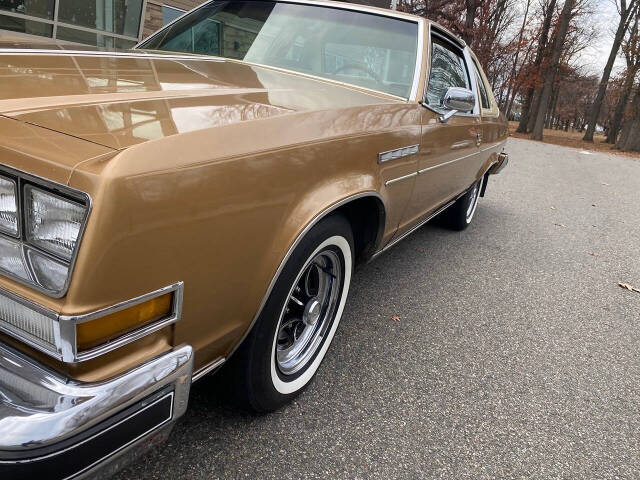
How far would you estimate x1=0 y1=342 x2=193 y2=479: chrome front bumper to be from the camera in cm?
90

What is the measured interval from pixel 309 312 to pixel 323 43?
58.0 inches

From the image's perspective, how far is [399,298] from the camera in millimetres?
2951

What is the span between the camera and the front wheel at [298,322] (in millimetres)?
1517

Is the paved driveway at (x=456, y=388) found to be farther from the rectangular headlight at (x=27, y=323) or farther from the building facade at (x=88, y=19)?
the building facade at (x=88, y=19)

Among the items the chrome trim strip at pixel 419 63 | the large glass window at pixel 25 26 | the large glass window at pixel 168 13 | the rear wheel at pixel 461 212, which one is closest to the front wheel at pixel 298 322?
the chrome trim strip at pixel 419 63

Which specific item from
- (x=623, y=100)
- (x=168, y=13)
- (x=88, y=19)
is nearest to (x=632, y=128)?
(x=623, y=100)

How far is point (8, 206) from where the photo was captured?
104cm

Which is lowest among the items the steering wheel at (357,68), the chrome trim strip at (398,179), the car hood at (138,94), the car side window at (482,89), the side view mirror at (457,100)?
the chrome trim strip at (398,179)

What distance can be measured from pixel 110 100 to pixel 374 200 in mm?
1084

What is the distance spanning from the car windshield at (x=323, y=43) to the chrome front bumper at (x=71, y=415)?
1.84 meters

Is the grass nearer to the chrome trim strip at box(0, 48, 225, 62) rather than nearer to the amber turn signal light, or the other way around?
the chrome trim strip at box(0, 48, 225, 62)

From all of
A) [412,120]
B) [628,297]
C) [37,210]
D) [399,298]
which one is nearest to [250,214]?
[37,210]

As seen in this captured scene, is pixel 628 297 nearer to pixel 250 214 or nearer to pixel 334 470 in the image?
pixel 334 470

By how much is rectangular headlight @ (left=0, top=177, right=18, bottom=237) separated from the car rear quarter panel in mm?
184
